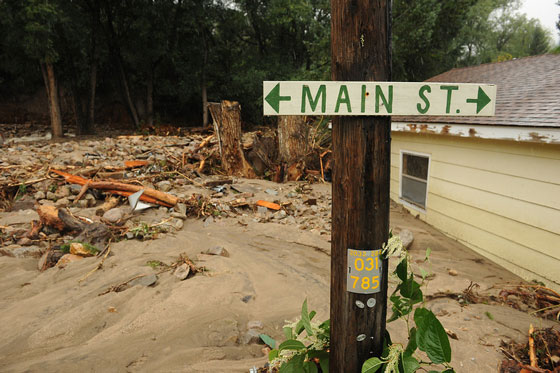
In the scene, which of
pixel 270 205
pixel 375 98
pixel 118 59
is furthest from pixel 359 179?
pixel 118 59

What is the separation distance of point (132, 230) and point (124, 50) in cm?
1764

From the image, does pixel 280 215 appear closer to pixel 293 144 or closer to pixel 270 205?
pixel 270 205

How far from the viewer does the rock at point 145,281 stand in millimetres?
3518

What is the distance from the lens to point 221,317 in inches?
119

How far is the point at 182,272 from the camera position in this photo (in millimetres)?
3689

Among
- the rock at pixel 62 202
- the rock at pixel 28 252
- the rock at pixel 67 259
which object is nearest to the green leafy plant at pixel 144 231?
the rock at pixel 67 259

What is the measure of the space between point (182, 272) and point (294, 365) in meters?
2.14

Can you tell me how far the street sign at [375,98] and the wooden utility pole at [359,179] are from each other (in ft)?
0.20

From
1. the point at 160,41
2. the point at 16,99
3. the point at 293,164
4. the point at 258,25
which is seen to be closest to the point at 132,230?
the point at 293,164

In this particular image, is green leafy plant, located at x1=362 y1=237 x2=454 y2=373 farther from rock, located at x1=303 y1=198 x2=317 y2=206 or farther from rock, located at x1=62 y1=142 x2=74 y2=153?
rock, located at x1=62 y1=142 x2=74 y2=153

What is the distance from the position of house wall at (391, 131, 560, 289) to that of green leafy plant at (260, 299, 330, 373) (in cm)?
386

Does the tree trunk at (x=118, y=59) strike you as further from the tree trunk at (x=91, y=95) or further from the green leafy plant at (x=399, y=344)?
the green leafy plant at (x=399, y=344)

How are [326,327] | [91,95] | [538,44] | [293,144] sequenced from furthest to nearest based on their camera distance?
[538,44] → [91,95] → [293,144] → [326,327]

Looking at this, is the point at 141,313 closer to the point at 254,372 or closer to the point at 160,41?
the point at 254,372
